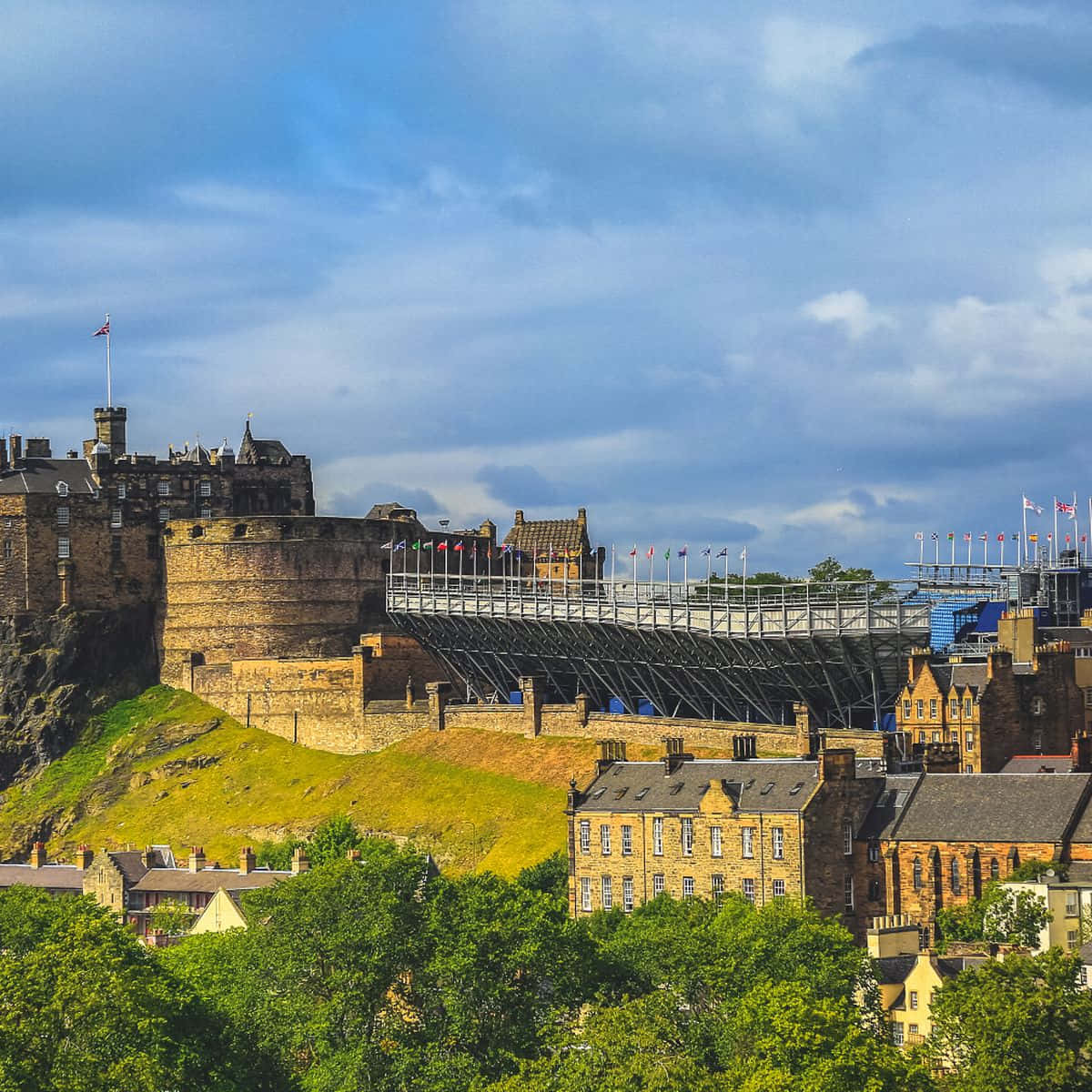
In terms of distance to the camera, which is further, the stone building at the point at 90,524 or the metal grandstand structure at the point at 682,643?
the stone building at the point at 90,524

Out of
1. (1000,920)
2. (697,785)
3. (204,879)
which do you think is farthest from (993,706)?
(204,879)

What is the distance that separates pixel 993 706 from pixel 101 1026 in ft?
196

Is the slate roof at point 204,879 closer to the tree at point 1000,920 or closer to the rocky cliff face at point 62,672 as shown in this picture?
the rocky cliff face at point 62,672

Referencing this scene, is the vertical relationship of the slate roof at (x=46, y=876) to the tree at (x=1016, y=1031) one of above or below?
above

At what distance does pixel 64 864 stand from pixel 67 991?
69.0 meters

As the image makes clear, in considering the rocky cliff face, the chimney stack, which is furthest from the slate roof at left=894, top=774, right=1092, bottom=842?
the rocky cliff face

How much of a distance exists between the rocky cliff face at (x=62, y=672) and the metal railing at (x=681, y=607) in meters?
19.7

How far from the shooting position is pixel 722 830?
125 m

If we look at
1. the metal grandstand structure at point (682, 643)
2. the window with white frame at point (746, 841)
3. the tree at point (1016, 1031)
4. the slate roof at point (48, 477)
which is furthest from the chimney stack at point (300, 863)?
the tree at point (1016, 1031)

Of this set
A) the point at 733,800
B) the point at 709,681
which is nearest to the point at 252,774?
the point at 709,681

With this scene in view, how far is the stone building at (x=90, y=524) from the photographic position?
18862cm

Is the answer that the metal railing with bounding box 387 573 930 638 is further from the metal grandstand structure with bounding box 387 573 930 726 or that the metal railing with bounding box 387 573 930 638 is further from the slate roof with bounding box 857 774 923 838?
the slate roof with bounding box 857 774 923 838

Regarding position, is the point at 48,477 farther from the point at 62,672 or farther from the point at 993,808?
the point at 993,808

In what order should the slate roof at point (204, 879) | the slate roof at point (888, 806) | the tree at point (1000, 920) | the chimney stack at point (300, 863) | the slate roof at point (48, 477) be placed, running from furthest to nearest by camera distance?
the slate roof at point (48, 477) < the chimney stack at point (300, 863) < the slate roof at point (204, 879) < the slate roof at point (888, 806) < the tree at point (1000, 920)
